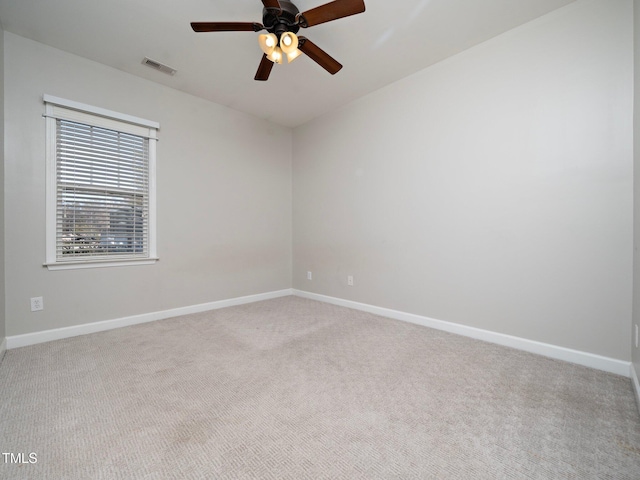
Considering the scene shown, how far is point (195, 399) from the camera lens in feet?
5.33

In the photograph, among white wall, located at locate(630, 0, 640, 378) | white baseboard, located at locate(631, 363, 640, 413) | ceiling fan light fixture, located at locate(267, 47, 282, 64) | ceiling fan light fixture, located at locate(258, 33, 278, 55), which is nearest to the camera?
white baseboard, located at locate(631, 363, 640, 413)

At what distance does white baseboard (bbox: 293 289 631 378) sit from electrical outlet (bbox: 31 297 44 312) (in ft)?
10.4

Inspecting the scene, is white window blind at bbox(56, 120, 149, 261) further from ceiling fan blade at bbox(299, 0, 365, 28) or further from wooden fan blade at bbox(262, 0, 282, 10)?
ceiling fan blade at bbox(299, 0, 365, 28)

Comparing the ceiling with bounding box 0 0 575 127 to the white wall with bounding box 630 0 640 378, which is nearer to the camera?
the white wall with bounding box 630 0 640 378

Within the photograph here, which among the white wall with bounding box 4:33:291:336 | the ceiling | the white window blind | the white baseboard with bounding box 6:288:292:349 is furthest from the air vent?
the white baseboard with bounding box 6:288:292:349

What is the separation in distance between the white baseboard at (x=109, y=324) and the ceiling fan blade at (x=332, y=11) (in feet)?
10.2

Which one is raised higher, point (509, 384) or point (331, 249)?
point (331, 249)

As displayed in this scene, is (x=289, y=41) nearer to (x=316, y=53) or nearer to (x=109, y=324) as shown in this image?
(x=316, y=53)

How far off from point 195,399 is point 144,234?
212cm

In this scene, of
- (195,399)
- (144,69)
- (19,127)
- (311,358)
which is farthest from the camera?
(144,69)

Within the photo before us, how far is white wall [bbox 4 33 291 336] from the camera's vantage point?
2.38 metres

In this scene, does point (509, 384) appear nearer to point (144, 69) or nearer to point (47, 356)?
point (47, 356)

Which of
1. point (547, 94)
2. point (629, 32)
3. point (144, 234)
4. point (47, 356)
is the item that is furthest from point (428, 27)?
point (47, 356)

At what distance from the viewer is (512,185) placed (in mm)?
2361
